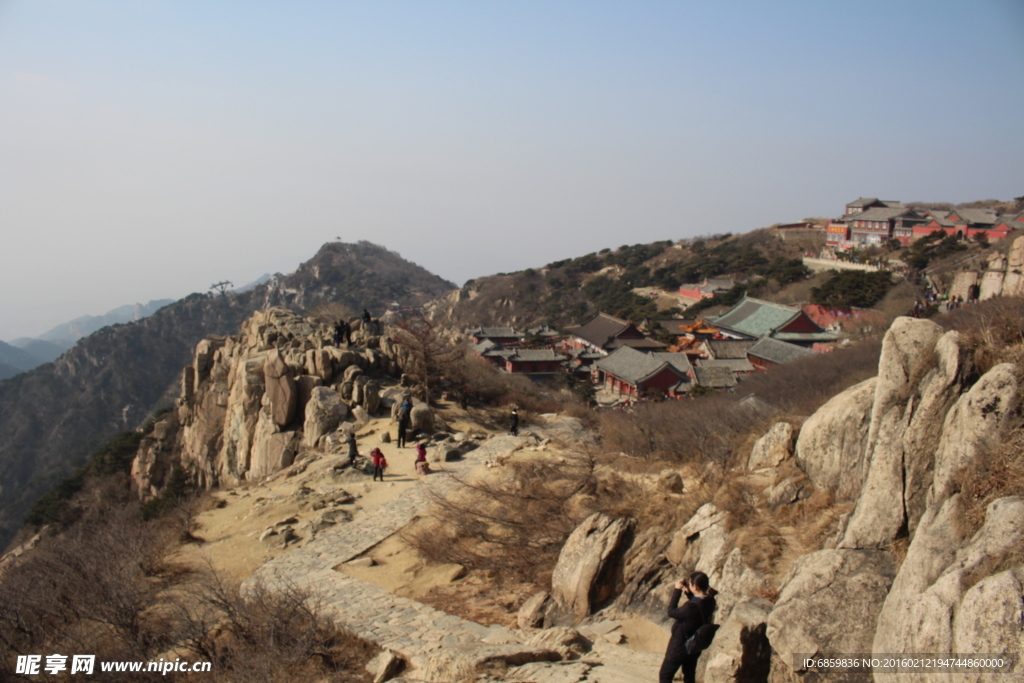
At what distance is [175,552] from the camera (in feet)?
34.1

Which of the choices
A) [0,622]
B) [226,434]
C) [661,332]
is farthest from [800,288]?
[0,622]

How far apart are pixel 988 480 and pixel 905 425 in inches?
40.5

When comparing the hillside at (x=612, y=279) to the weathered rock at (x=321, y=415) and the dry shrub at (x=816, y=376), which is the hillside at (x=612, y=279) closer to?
the dry shrub at (x=816, y=376)

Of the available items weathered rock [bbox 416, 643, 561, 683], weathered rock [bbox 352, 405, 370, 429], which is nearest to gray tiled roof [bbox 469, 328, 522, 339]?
weathered rock [bbox 352, 405, 370, 429]

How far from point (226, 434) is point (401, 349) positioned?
6.71 meters

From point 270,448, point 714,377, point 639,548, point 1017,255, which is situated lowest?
point 714,377

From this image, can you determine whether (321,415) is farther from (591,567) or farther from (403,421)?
(591,567)

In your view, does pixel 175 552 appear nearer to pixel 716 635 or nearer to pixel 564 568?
pixel 564 568

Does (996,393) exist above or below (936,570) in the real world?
above

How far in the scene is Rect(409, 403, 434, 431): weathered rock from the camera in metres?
15.6

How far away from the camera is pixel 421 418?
1568cm

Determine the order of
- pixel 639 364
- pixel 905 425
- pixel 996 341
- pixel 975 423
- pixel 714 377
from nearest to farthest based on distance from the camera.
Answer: pixel 975 423 → pixel 996 341 → pixel 905 425 → pixel 714 377 → pixel 639 364

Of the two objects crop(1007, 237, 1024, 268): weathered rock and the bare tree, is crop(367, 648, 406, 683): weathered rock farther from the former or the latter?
crop(1007, 237, 1024, 268): weathered rock

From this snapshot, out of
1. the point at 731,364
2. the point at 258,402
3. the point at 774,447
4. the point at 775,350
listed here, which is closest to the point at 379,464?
the point at 258,402
